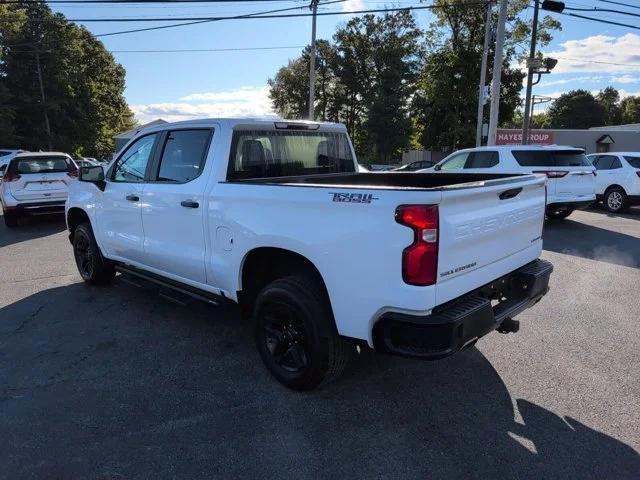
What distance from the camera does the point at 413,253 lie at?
2.68 m

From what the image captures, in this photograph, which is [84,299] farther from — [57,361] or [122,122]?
[122,122]

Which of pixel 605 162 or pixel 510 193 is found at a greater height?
pixel 510 193

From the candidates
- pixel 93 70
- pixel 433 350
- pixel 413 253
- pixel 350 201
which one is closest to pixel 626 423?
pixel 433 350

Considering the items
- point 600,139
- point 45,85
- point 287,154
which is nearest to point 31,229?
point 287,154

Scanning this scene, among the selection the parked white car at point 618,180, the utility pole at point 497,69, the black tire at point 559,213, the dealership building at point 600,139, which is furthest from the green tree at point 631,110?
the black tire at point 559,213

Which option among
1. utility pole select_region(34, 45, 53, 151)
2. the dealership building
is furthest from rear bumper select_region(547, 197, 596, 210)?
utility pole select_region(34, 45, 53, 151)

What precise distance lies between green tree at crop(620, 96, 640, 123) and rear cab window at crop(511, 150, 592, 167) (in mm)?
91278

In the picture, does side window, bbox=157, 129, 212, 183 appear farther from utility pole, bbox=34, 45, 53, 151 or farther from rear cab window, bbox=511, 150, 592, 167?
utility pole, bbox=34, 45, 53, 151

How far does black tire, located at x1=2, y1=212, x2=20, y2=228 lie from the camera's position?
11.4 m

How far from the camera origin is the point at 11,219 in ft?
37.5

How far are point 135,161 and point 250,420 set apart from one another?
10.2 feet

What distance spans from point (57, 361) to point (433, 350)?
3.21 metres

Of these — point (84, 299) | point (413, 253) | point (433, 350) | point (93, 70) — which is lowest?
point (84, 299)

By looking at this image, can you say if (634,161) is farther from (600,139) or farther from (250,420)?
(600,139)
